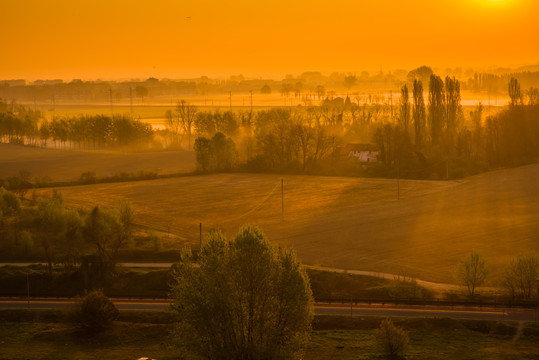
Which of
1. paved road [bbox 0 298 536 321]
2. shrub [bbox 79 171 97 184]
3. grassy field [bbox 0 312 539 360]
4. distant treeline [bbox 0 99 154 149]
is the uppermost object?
distant treeline [bbox 0 99 154 149]

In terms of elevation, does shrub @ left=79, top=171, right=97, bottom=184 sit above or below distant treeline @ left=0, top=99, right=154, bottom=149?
below

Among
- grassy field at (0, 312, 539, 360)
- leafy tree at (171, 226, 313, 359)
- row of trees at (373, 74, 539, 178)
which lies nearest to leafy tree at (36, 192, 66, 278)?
grassy field at (0, 312, 539, 360)

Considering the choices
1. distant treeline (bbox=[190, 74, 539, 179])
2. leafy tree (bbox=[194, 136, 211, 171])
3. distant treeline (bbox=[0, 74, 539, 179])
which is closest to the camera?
distant treeline (bbox=[190, 74, 539, 179])

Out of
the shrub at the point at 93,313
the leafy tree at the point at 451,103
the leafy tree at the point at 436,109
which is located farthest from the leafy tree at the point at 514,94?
the shrub at the point at 93,313

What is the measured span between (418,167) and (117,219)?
29.9 metres

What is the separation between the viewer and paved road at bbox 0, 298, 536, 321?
2462cm

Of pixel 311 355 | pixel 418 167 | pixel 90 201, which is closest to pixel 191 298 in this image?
pixel 311 355

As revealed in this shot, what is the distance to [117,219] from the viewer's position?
116 feet

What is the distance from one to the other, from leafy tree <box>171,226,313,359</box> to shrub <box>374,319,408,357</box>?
2725mm

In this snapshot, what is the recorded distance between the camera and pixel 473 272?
88.8 ft

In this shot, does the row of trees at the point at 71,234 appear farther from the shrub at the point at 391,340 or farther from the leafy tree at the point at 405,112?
the leafy tree at the point at 405,112

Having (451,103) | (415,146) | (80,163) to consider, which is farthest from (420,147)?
(80,163)

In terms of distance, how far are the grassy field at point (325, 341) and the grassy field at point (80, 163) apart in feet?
121

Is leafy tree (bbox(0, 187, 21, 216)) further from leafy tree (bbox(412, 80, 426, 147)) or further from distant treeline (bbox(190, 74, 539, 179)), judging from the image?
leafy tree (bbox(412, 80, 426, 147))
